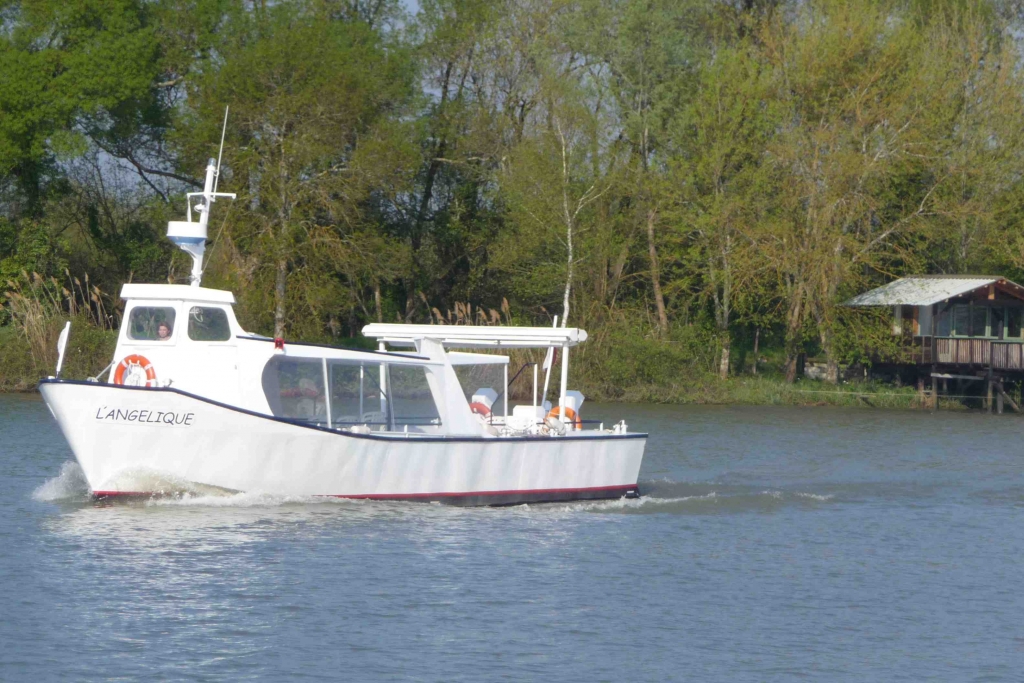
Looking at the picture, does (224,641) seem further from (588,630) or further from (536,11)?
(536,11)

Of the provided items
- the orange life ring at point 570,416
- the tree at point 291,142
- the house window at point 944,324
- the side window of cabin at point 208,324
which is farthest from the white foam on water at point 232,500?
the house window at point 944,324

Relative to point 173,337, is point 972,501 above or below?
below

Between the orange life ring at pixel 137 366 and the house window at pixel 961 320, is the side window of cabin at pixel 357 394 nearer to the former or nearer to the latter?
the orange life ring at pixel 137 366

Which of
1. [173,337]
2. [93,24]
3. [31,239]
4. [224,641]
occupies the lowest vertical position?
[224,641]

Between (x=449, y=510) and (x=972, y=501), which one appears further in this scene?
(x=972, y=501)

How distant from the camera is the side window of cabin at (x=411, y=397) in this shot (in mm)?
22297

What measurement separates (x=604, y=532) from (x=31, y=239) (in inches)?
1410

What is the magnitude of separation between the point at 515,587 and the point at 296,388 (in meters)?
5.57

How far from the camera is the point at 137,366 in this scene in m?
20.6

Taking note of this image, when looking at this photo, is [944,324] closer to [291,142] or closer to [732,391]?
[732,391]

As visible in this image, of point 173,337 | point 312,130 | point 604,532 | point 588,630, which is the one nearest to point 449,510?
point 604,532

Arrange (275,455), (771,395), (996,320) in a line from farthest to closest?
(996,320) < (771,395) < (275,455)

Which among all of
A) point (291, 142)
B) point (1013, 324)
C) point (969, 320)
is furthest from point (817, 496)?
point (1013, 324)

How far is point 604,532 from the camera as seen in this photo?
21.2 metres
